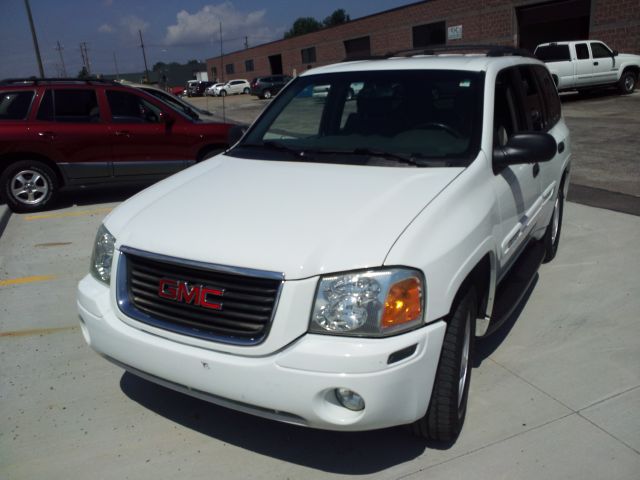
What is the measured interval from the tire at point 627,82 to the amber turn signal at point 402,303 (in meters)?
23.7

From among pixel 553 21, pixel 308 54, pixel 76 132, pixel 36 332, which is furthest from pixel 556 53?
pixel 308 54

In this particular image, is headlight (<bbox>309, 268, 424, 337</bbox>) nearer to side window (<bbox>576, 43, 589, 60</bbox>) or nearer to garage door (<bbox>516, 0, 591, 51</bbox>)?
side window (<bbox>576, 43, 589, 60</bbox>)

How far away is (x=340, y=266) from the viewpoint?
7.83 ft

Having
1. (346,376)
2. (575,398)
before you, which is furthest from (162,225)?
(575,398)

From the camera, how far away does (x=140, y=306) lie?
2.74 m

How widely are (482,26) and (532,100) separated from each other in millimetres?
31073

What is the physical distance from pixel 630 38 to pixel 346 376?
91.5 ft

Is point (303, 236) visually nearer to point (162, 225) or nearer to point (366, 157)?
point (162, 225)

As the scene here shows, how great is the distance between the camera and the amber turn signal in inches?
93.4

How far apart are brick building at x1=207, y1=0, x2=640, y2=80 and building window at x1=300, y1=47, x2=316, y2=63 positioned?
92 millimetres

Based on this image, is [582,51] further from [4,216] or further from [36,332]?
[36,332]

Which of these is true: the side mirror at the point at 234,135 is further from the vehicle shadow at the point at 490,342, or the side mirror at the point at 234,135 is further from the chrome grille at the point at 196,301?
the vehicle shadow at the point at 490,342

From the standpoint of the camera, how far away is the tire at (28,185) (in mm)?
7961

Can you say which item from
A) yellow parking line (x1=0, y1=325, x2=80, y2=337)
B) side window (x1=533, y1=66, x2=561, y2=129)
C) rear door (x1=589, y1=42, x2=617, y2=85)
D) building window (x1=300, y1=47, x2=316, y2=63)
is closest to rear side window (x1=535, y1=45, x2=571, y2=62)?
rear door (x1=589, y1=42, x2=617, y2=85)
